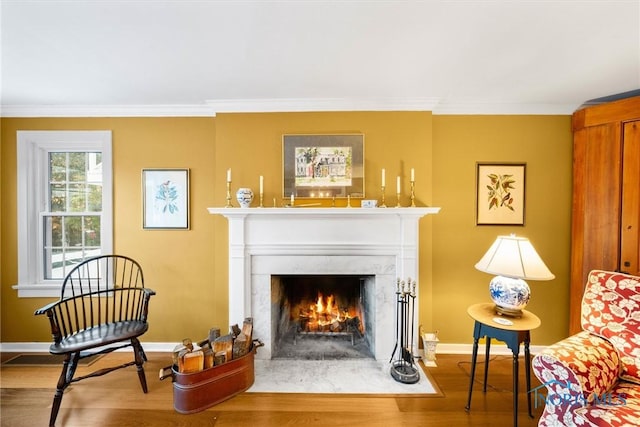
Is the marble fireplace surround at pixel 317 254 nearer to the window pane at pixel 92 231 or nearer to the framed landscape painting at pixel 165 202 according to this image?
Answer: the framed landscape painting at pixel 165 202

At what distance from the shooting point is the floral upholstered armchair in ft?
4.07

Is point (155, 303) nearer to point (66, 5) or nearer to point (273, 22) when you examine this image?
point (66, 5)

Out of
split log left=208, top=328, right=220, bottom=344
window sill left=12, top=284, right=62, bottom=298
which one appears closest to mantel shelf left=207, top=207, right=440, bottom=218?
split log left=208, top=328, right=220, bottom=344

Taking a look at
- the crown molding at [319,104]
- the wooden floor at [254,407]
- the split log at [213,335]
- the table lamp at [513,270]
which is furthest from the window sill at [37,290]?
the table lamp at [513,270]

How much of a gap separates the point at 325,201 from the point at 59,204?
269 cm

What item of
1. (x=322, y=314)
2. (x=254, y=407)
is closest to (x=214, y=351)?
(x=254, y=407)

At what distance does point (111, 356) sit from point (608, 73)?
4.69m

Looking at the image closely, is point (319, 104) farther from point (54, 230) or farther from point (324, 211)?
point (54, 230)

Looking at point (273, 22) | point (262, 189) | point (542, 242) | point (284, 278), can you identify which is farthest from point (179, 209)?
point (542, 242)

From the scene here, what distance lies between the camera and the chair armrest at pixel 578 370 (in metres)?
1.28

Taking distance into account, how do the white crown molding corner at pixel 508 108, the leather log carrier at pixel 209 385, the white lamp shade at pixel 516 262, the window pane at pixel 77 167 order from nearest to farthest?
the white lamp shade at pixel 516 262 → the leather log carrier at pixel 209 385 → the white crown molding corner at pixel 508 108 → the window pane at pixel 77 167

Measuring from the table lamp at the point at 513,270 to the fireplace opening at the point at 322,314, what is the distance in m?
1.02

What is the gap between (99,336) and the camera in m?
1.91

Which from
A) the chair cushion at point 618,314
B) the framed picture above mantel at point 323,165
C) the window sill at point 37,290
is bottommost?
the window sill at point 37,290
